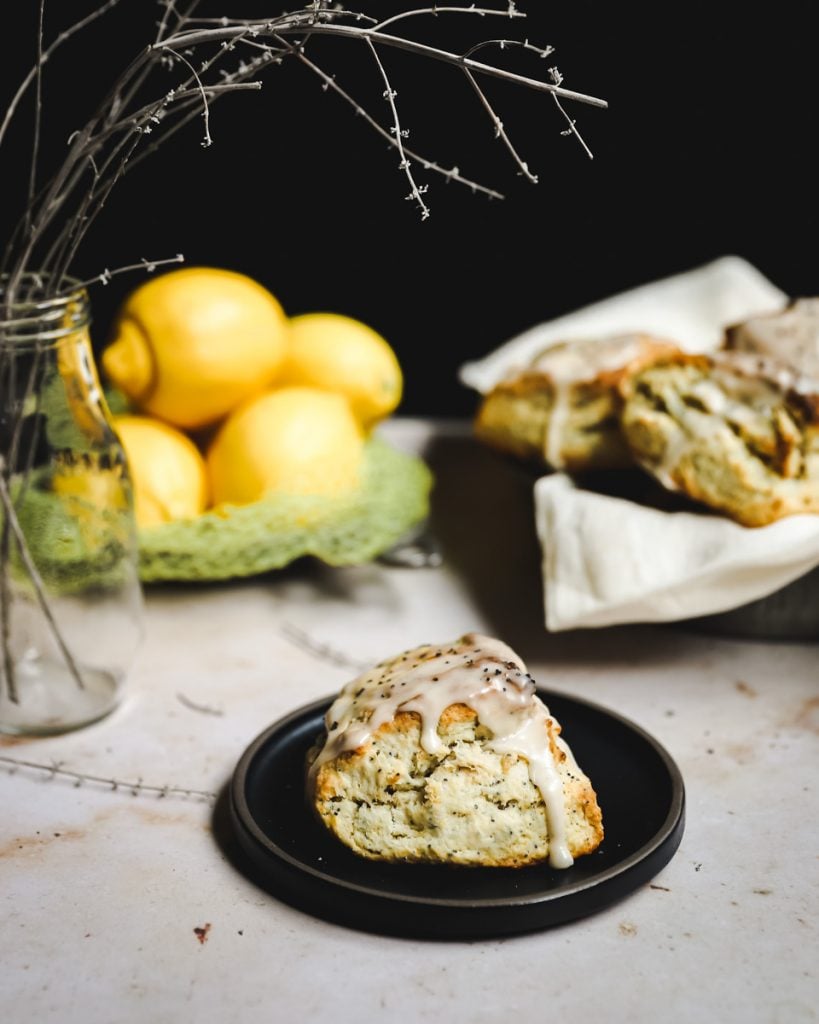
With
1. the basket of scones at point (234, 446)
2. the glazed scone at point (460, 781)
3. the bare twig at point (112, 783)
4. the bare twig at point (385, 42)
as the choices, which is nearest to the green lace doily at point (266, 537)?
the basket of scones at point (234, 446)

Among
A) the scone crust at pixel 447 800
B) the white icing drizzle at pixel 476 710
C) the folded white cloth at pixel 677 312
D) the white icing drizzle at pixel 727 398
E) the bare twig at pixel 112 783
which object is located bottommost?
the bare twig at pixel 112 783

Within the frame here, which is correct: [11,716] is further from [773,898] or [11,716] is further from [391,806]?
[773,898]

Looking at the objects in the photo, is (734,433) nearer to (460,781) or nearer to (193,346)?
(460,781)

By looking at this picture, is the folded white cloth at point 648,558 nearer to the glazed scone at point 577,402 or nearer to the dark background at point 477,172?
the glazed scone at point 577,402

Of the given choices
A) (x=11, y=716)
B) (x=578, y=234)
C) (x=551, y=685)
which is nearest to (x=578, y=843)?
(x=551, y=685)

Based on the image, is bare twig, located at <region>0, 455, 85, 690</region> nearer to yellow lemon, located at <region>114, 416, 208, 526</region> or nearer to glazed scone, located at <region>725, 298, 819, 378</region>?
yellow lemon, located at <region>114, 416, 208, 526</region>

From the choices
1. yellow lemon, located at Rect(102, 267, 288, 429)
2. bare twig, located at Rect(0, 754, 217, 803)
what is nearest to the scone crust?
bare twig, located at Rect(0, 754, 217, 803)
